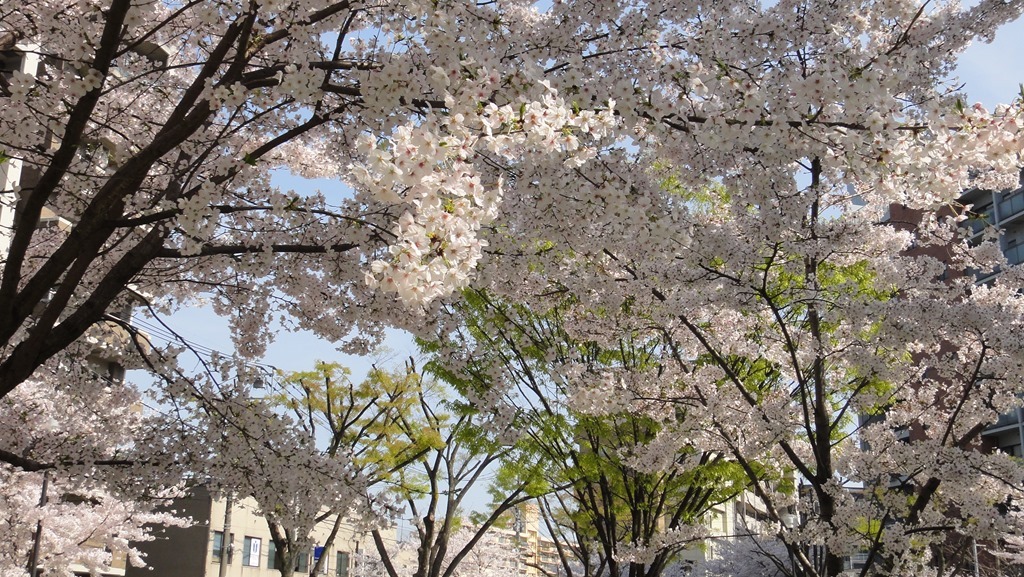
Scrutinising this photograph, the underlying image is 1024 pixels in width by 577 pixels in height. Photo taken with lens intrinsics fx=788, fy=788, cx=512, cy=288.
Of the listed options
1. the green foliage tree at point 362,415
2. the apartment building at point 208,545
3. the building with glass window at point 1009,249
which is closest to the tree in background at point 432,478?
the green foliage tree at point 362,415

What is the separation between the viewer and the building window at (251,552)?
1298 inches

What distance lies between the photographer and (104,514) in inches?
752

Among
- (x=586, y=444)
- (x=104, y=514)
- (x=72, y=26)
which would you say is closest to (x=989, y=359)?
(x=586, y=444)

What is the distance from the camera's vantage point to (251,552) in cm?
3334

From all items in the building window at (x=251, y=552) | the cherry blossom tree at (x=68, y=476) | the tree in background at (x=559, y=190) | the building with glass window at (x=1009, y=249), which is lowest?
the building window at (x=251, y=552)

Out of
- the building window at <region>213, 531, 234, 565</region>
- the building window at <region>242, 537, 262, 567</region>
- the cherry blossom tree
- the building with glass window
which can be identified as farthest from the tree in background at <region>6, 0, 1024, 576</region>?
the building with glass window

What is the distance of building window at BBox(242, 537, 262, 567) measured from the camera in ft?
108

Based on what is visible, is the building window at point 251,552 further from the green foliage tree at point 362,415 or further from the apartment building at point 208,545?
the green foliage tree at point 362,415

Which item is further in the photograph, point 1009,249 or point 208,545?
point 1009,249

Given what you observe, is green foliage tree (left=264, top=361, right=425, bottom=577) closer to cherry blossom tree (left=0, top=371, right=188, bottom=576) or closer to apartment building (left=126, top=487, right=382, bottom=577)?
cherry blossom tree (left=0, top=371, right=188, bottom=576)

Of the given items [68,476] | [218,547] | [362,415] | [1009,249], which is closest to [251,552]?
[218,547]

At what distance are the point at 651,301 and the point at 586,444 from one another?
499 centimetres

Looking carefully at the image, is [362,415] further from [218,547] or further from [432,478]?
[218,547]

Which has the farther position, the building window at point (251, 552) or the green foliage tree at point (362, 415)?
the building window at point (251, 552)
